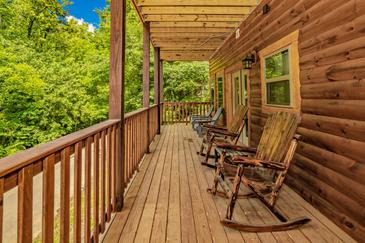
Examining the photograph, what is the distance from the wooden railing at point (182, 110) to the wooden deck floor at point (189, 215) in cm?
685

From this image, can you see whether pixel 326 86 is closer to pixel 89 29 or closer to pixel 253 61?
pixel 253 61

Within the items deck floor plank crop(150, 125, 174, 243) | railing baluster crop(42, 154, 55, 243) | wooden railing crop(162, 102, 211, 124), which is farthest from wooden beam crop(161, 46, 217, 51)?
railing baluster crop(42, 154, 55, 243)

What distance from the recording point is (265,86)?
3912 millimetres

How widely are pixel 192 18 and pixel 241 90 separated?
1951 mm

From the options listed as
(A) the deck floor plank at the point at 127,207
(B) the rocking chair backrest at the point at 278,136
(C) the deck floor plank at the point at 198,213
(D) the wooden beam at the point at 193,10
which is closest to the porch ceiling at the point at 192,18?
(D) the wooden beam at the point at 193,10

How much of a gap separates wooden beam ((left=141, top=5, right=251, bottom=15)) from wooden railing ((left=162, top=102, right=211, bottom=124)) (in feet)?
19.6

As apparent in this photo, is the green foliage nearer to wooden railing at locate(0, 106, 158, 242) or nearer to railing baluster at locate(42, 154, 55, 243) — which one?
wooden railing at locate(0, 106, 158, 242)

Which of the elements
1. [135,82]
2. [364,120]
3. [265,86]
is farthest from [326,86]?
[135,82]

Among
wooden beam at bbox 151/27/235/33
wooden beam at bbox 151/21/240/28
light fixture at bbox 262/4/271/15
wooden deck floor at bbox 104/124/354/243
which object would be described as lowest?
wooden deck floor at bbox 104/124/354/243

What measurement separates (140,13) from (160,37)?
6.23 ft

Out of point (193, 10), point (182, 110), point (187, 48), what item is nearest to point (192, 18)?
point (193, 10)

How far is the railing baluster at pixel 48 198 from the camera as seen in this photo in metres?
1.07

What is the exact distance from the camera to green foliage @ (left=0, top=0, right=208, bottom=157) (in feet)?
32.3

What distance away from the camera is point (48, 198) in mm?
1087
